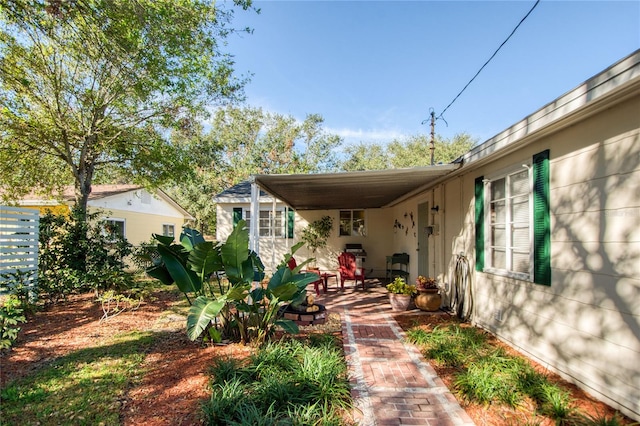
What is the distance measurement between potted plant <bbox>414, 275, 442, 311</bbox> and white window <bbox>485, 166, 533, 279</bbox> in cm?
150

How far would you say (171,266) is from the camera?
13.5 ft

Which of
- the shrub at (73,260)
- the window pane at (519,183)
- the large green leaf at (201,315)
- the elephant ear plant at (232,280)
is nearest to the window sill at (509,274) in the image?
the window pane at (519,183)

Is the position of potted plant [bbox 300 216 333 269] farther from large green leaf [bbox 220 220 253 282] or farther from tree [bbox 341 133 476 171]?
tree [bbox 341 133 476 171]

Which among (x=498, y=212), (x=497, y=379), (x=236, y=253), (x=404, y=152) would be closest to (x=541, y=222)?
(x=498, y=212)

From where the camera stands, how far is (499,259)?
475 centimetres

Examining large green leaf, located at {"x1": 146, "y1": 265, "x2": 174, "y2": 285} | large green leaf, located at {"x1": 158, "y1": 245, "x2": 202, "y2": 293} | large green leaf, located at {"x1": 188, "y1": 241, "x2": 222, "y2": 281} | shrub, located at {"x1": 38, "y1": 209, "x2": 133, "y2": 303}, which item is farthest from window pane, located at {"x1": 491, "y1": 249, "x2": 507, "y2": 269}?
shrub, located at {"x1": 38, "y1": 209, "x2": 133, "y2": 303}

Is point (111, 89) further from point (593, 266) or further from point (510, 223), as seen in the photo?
point (593, 266)

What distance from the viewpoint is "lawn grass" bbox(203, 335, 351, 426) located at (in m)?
2.51

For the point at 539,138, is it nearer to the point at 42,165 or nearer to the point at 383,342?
the point at 383,342

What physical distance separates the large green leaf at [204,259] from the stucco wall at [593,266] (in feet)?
13.4

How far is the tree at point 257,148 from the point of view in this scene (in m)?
23.0

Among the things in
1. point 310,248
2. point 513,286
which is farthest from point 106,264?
point 513,286

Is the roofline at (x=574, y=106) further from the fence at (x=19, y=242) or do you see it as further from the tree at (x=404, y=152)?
the tree at (x=404, y=152)

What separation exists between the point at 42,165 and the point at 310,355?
11329mm
